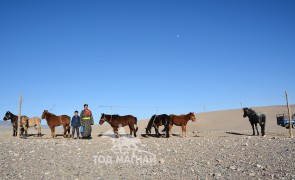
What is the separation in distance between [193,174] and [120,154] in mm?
4167

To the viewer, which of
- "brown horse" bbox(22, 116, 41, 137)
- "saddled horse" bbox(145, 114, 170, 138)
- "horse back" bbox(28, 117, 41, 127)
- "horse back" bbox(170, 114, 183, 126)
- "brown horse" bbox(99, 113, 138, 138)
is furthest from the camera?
"horse back" bbox(28, 117, 41, 127)

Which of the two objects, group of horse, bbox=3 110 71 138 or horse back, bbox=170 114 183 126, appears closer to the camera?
group of horse, bbox=3 110 71 138

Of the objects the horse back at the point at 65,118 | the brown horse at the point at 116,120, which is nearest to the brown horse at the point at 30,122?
the horse back at the point at 65,118

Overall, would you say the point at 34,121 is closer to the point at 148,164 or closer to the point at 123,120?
the point at 123,120

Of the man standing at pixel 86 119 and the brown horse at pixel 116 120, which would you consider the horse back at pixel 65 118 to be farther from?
the brown horse at pixel 116 120

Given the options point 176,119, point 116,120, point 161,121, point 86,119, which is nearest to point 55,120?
point 86,119

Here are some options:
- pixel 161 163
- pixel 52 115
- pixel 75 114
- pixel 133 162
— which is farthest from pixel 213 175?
pixel 52 115

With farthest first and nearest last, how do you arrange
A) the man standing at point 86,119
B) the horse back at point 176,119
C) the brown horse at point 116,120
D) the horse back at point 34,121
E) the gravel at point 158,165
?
the horse back at point 34,121 < the horse back at point 176,119 < the brown horse at point 116,120 < the man standing at point 86,119 < the gravel at point 158,165

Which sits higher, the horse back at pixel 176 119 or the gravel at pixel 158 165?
the horse back at pixel 176 119

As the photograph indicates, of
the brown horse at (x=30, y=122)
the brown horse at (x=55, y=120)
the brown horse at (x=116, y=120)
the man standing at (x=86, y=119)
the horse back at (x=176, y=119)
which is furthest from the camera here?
the brown horse at (x=30, y=122)

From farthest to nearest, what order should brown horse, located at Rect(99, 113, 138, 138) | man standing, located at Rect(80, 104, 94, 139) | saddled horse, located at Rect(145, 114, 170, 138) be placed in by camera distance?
1. saddled horse, located at Rect(145, 114, 170, 138)
2. brown horse, located at Rect(99, 113, 138, 138)
3. man standing, located at Rect(80, 104, 94, 139)

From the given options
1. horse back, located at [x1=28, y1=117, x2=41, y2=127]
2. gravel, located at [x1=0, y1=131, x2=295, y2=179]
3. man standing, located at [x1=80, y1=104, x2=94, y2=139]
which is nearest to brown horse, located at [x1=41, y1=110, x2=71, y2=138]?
man standing, located at [x1=80, y1=104, x2=94, y2=139]

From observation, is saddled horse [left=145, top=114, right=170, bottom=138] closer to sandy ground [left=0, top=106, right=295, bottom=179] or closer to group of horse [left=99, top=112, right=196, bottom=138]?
group of horse [left=99, top=112, right=196, bottom=138]

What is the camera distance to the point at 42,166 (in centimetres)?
945
